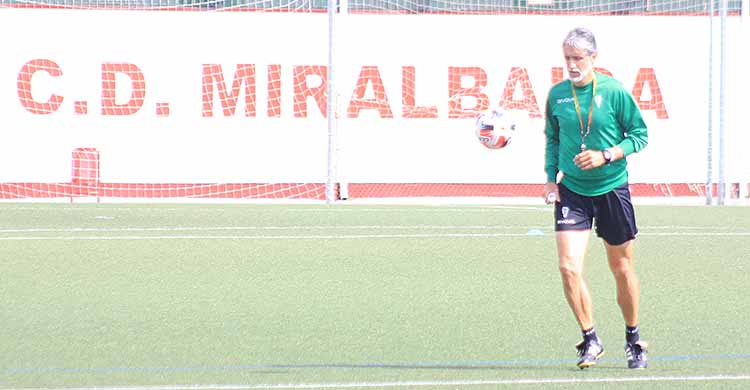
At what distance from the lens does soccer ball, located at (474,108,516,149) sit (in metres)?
13.9

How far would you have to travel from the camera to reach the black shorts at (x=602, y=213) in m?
7.83

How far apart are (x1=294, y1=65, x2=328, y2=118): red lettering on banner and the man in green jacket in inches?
762

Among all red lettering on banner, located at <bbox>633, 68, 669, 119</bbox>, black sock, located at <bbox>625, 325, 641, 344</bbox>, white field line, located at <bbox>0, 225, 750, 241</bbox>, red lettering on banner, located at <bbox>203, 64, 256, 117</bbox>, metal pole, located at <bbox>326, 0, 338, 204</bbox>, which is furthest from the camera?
red lettering on banner, located at <bbox>633, 68, 669, 119</bbox>

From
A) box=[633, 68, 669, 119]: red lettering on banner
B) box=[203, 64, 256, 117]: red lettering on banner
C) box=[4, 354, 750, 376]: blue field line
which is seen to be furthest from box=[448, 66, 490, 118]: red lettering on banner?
box=[4, 354, 750, 376]: blue field line

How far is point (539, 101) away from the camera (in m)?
27.7

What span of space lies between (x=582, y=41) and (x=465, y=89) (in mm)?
19971

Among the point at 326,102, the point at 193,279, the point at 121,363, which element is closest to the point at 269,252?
the point at 193,279

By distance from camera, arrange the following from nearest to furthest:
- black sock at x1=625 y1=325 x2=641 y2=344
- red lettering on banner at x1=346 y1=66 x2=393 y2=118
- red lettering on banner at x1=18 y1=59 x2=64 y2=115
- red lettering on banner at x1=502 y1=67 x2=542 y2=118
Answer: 1. black sock at x1=625 y1=325 x2=641 y2=344
2. red lettering on banner at x1=18 y1=59 x2=64 y2=115
3. red lettering on banner at x1=346 y1=66 x2=393 y2=118
4. red lettering on banner at x1=502 y1=67 x2=542 y2=118

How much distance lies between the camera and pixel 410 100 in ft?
90.2

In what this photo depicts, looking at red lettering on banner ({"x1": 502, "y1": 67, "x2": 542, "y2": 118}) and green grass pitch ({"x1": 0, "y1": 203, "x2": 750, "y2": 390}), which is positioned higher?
red lettering on banner ({"x1": 502, "y1": 67, "x2": 542, "y2": 118})

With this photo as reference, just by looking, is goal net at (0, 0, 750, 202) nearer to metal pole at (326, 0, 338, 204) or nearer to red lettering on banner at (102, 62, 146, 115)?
red lettering on banner at (102, 62, 146, 115)

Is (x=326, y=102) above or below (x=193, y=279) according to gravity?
above

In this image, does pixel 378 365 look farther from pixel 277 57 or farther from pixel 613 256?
pixel 277 57

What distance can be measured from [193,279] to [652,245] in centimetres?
558
